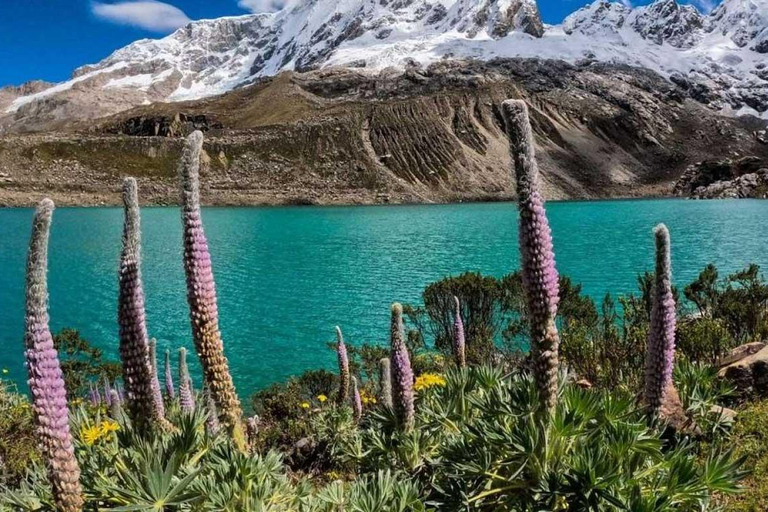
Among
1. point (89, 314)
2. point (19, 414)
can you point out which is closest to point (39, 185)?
point (89, 314)

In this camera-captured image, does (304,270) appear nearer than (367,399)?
No

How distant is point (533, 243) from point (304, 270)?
5068 cm

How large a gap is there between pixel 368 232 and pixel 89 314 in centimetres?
5231

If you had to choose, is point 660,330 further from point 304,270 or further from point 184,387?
point 304,270

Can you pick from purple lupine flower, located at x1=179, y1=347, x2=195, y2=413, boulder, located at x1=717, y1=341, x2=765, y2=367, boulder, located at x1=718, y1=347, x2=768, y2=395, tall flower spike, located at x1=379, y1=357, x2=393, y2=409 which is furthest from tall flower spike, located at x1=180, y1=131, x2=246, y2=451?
boulder, located at x1=717, y1=341, x2=765, y2=367

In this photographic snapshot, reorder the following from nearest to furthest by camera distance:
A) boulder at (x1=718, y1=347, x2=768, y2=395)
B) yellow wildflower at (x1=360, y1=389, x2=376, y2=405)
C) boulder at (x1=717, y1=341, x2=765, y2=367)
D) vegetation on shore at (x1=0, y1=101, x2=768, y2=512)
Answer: vegetation on shore at (x1=0, y1=101, x2=768, y2=512) < boulder at (x1=718, y1=347, x2=768, y2=395) < boulder at (x1=717, y1=341, x2=765, y2=367) < yellow wildflower at (x1=360, y1=389, x2=376, y2=405)

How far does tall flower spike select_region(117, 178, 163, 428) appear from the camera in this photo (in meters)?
4.91

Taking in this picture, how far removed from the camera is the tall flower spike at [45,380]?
12.9 ft

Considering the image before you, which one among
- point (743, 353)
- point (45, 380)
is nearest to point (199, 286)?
point (45, 380)

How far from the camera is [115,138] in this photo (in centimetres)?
18062

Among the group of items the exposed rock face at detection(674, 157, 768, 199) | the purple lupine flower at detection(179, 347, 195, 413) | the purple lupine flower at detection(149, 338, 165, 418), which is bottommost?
the purple lupine flower at detection(179, 347, 195, 413)

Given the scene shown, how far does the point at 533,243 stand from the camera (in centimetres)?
477

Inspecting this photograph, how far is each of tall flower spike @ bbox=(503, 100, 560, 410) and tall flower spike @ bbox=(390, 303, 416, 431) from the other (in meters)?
2.63

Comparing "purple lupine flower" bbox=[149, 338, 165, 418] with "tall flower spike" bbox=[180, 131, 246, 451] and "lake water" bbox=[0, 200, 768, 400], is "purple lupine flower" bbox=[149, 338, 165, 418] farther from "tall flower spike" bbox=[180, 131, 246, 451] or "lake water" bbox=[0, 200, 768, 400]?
"lake water" bbox=[0, 200, 768, 400]
